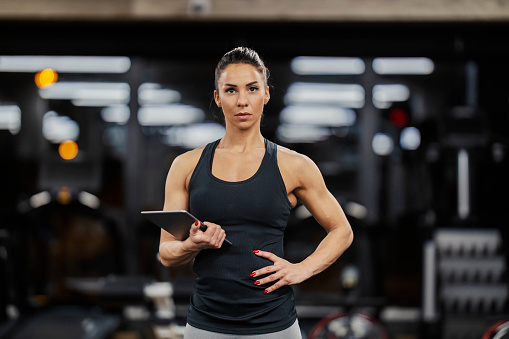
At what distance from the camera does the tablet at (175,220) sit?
1.15 metres

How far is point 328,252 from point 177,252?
1.25 feet

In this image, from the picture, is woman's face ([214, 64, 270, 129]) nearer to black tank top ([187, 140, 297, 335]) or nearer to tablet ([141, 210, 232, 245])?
black tank top ([187, 140, 297, 335])

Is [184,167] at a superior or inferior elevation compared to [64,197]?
superior

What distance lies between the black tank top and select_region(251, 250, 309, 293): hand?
0.07ft

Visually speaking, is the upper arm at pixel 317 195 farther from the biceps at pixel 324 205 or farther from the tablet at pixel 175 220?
the tablet at pixel 175 220

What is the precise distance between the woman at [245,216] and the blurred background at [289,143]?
8.51 feet

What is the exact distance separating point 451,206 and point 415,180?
521 millimetres

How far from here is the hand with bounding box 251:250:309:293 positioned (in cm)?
127

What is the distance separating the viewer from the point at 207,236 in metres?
1.18

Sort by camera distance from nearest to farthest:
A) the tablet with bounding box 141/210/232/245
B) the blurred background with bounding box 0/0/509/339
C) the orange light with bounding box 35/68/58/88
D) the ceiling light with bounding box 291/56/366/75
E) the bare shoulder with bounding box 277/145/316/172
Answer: the tablet with bounding box 141/210/232/245
the bare shoulder with bounding box 277/145/316/172
the blurred background with bounding box 0/0/509/339
the ceiling light with bounding box 291/56/366/75
the orange light with bounding box 35/68/58/88

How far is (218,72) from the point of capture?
1.38 metres

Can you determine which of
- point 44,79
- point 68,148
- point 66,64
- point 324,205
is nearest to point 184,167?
point 324,205

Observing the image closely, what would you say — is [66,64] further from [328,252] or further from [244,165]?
[328,252]

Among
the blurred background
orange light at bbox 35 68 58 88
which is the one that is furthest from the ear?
orange light at bbox 35 68 58 88
